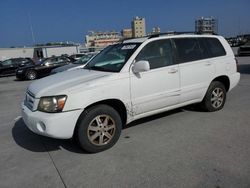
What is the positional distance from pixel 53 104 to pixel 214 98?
11.5 ft

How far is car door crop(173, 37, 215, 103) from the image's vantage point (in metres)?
4.69

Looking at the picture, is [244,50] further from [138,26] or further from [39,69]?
[138,26]

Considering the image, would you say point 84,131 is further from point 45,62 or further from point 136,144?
point 45,62

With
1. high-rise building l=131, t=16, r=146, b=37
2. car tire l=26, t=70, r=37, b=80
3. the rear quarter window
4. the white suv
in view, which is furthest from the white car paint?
high-rise building l=131, t=16, r=146, b=37

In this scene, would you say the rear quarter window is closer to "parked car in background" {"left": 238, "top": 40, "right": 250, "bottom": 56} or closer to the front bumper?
the front bumper

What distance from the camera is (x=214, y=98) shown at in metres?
5.35

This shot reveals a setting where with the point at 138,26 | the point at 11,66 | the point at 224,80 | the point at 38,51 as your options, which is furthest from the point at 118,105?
the point at 138,26

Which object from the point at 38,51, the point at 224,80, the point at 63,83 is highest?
the point at 63,83

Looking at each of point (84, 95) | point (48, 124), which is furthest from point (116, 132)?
point (48, 124)

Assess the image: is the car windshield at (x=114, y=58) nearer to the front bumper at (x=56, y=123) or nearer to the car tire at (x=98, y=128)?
the car tire at (x=98, y=128)

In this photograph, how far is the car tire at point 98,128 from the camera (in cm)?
363

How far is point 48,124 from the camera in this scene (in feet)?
11.3

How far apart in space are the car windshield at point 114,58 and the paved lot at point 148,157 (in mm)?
1264

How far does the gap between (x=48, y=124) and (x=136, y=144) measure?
145cm
